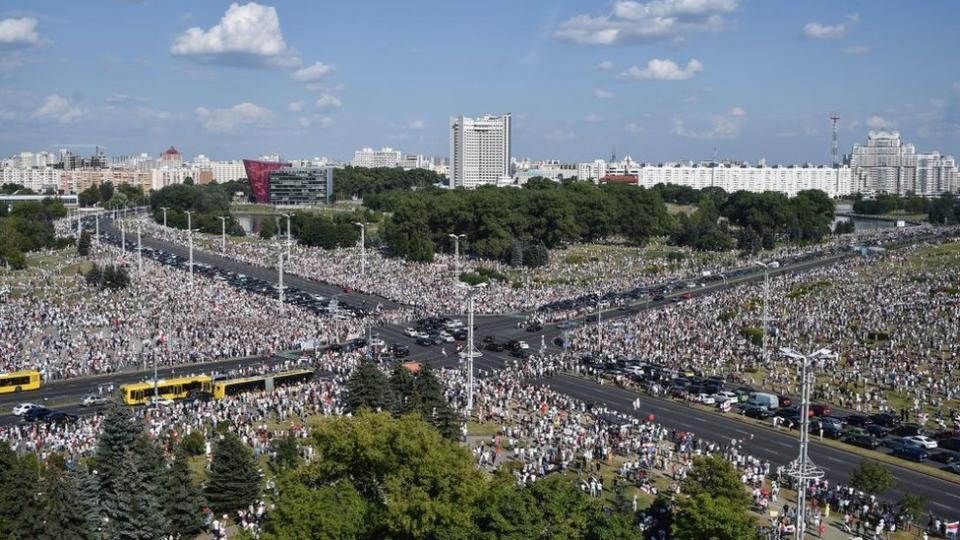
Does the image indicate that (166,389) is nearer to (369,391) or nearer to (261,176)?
(369,391)

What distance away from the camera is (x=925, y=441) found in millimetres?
29250

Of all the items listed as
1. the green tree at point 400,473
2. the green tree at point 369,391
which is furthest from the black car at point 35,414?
the green tree at point 400,473

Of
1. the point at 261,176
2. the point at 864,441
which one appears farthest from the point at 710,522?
Answer: the point at 261,176

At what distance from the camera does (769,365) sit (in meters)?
40.2

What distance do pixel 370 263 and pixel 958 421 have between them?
5130 cm

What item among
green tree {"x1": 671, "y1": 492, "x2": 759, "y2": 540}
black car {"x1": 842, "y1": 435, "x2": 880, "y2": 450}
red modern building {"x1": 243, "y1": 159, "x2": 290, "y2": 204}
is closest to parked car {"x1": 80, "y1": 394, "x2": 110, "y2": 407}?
green tree {"x1": 671, "y1": 492, "x2": 759, "y2": 540}

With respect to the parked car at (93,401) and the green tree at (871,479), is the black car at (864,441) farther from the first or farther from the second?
the parked car at (93,401)

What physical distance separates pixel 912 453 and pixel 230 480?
20.4 meters

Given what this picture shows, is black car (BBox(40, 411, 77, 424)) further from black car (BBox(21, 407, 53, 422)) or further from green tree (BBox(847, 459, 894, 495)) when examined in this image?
green tree (BBox(847, 459, 894, 495))

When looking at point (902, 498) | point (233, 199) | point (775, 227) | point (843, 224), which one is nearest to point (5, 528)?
point (902, 498)

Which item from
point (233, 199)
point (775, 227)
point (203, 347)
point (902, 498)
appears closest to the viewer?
point (902, 498)

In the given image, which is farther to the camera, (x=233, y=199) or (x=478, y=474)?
(x=233, y=199)

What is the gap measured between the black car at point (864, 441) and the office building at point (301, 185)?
129 metres

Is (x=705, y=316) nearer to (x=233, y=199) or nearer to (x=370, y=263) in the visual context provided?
(x=370, y=263)
